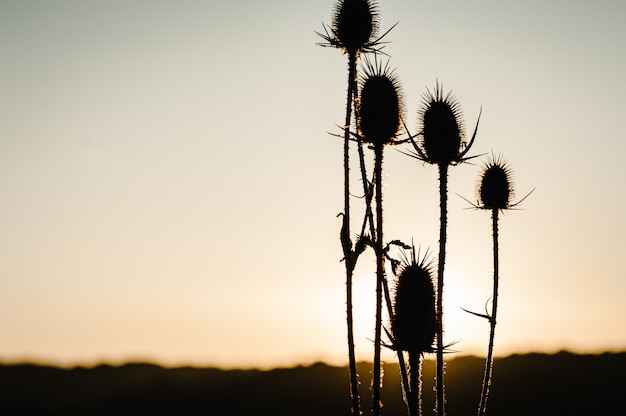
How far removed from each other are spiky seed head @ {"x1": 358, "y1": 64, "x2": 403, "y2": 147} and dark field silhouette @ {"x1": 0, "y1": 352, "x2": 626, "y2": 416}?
56.9 ft

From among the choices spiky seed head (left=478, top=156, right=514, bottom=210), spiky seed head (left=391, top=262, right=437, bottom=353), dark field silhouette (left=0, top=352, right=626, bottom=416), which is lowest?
dark field silhouette (left=0, top=352, right=626, bottom=416)

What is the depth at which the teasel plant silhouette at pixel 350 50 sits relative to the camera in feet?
20.5

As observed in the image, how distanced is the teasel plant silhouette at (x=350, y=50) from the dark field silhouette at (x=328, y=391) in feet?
57.0

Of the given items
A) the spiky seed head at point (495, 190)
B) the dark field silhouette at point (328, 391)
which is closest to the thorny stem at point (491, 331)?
the spiky seed head at point (495, 190)

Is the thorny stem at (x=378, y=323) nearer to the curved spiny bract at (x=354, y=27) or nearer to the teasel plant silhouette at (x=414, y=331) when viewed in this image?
the teasel plant silhouette at (x=414, y=331)

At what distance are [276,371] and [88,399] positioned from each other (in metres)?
8.63

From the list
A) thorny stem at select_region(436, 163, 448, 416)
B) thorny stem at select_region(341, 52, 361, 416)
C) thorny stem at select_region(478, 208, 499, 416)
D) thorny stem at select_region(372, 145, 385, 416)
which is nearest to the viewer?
thorny stem at select_region(372, 145, 385, 416)

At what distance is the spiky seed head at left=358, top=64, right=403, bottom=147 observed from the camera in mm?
7203

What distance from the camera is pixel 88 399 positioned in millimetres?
31438

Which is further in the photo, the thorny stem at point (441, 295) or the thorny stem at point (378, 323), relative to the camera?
the thorny stem at point (441, 295)

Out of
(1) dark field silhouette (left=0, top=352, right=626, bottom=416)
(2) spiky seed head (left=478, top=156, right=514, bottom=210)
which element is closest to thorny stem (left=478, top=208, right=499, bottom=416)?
(2) spiky seed head (left=478, top=156, right=514, bottom=210)

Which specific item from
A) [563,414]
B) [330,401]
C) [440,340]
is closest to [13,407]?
[330,401]

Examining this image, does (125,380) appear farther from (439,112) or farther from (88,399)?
(439,112)

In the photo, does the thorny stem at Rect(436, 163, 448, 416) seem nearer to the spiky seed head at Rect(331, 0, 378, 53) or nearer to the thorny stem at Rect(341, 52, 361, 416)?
the thorny stem at Rect(341, 52, 361, 416)
